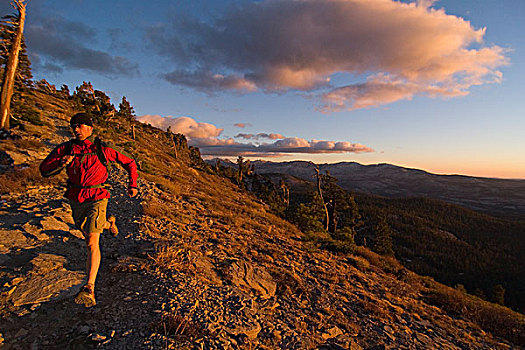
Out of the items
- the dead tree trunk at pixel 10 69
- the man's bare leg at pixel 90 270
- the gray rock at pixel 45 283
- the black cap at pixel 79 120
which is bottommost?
the gray rock at pixel 45 283

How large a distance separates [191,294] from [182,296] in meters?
0.22

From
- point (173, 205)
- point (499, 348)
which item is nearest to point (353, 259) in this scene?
point (499, 348)

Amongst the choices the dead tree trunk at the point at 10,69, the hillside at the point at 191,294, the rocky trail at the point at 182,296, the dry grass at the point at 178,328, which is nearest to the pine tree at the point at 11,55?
the dead tree trunk at the point at 10,69

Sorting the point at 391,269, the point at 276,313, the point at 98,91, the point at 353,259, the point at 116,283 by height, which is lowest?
the point at 391,269

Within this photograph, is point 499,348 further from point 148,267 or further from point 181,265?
point 148,267

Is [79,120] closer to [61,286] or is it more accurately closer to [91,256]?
[91,256]

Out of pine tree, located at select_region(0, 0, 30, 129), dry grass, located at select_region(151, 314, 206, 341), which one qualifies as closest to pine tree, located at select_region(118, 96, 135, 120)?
pine tree, located at select_region(0, 0, 30, 129)

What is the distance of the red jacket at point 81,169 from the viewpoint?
3.90m

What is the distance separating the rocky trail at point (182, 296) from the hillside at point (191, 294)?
3 centimetres

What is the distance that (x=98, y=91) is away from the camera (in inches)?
1940

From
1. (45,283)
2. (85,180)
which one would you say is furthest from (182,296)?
(85,180)

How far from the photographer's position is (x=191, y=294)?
187 inches

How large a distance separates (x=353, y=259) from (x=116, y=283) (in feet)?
40.8

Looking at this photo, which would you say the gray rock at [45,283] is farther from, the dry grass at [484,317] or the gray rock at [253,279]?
the dry grass at [484,317]
